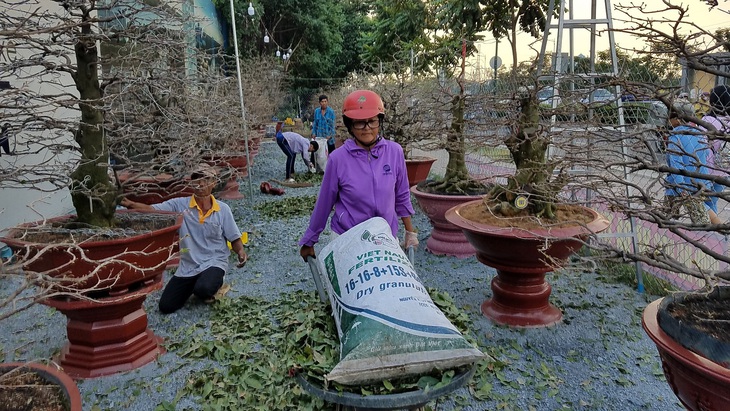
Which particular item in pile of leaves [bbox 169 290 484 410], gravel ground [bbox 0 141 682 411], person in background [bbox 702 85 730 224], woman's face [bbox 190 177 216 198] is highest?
person in background [bbox 702 85 730 224]

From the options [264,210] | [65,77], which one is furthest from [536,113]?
[65,77]

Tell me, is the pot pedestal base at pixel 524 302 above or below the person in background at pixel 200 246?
below

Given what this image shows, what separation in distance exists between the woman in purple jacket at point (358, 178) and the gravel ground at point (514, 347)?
1.06 meters

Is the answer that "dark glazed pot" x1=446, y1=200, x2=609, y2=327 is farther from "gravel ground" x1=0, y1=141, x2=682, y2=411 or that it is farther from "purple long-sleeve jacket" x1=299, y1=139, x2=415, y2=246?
"purple long-sleeve jacket" x1=299, y1=139, x2=415, y2=246

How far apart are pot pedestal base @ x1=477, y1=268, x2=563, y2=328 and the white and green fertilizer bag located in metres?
1.93

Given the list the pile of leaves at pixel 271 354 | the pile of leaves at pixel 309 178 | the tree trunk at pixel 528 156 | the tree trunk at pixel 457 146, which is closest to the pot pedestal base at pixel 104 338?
the pile of leaves at pixel 271 354

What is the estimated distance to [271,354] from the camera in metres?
3.09

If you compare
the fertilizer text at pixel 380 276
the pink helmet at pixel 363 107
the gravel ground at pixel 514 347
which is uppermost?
the pink helmet at pixel 363 107

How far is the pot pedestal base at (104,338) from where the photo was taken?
2885 millimetres

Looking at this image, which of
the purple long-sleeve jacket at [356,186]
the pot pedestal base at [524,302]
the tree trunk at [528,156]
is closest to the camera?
the purple long-sleeve jacket at [356,186]

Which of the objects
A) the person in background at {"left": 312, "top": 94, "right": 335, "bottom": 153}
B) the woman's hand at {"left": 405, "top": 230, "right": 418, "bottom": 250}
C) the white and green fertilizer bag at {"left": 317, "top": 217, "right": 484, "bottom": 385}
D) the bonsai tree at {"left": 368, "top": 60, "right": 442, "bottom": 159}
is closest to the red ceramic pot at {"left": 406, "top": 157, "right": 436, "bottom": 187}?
the bonsai tree at {"left": 368, "top": 60, "right": 442, "bottom": 159}

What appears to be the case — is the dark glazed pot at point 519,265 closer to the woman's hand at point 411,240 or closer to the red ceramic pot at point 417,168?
the woman's hand at point 411,240

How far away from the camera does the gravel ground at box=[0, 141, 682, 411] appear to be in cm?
268

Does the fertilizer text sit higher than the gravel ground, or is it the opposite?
the fertilizer text
